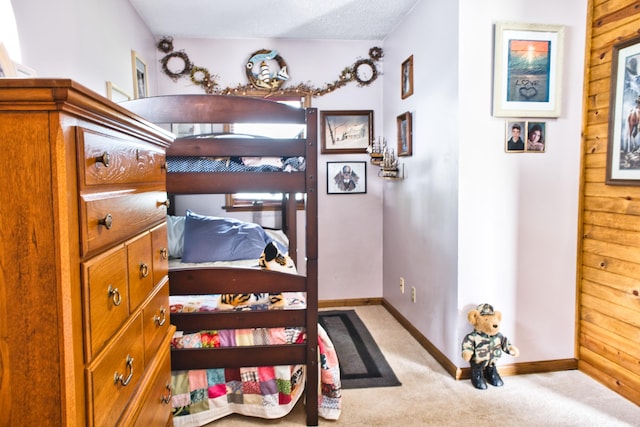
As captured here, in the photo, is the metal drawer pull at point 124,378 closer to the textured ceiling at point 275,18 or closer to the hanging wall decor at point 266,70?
the textured ceiling at point 275,18

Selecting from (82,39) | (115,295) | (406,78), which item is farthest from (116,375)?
(406,78)

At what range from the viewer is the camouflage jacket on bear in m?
2.49

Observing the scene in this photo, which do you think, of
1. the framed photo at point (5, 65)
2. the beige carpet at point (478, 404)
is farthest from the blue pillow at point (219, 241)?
the framed photo at point (5, 65)

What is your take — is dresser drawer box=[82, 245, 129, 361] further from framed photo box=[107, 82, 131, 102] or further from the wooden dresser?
framed photo box=[107, 82, 131, 102]

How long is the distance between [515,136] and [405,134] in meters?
1.01

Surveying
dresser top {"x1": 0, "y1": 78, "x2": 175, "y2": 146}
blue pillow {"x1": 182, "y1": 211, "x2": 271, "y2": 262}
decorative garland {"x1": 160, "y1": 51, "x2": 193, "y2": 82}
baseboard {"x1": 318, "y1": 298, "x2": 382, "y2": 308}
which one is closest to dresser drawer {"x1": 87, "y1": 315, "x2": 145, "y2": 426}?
dresser top {"x1": 0, "y1": 78, "x2": 175, "y2": 146}

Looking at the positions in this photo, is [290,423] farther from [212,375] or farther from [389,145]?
[389,145]

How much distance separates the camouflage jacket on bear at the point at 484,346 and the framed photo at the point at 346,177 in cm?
193

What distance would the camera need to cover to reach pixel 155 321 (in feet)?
4.20

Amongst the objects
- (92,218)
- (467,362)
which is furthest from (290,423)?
(92,218)

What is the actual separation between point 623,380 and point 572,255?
29.1 inches

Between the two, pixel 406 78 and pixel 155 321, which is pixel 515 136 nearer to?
pixel 406 78

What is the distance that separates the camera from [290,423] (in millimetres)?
2191

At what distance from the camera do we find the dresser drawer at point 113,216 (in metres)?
0.77
